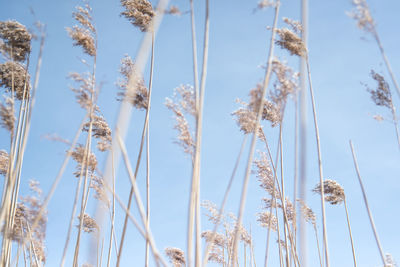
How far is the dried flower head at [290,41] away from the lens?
3.13 meters

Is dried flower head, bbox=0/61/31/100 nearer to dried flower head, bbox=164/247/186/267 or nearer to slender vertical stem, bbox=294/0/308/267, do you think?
slender vertical stem, bbox=294/0/308/267

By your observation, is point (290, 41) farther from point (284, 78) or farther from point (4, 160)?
point (4, 160)

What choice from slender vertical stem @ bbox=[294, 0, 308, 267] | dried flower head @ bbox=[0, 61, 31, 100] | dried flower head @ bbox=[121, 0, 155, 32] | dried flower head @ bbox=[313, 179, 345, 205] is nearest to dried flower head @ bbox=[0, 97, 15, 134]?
dried flower head @ bbox=[0, 61, 31, 100]

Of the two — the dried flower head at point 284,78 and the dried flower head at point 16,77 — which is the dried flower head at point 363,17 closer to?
the dried flower head at point 284,78

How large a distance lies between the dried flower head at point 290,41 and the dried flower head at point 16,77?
2.49 meters

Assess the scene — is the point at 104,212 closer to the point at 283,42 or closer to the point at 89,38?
the point at 89,38

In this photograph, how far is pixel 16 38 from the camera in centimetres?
356

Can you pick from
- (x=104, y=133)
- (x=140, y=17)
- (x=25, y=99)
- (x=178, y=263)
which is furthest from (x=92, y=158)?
(x=178, y=263)

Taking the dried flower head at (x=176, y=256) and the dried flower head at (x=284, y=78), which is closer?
the dried flower head at (x=284, y=78)

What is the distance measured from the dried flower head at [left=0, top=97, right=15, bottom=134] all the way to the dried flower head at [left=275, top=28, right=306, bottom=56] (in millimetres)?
2475

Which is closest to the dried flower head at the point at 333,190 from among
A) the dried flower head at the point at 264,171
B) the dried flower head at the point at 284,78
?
the dried flower head at the point at 264,171

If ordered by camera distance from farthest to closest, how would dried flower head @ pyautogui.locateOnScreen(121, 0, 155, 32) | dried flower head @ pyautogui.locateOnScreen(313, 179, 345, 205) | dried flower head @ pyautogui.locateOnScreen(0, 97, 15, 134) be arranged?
1. dried flower head @ pyautogui.locateOnScreen(313, 179, 345, 205)
2. dried flower head @ pyautogui.locateOnScreen(121, 0, 155, 32)
3. dried flower head @ pyautogui.locateOnScreen(0, 97, 15, 134)

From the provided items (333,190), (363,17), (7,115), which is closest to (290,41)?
(363,17)

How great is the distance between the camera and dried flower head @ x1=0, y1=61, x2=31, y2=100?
136 inches
